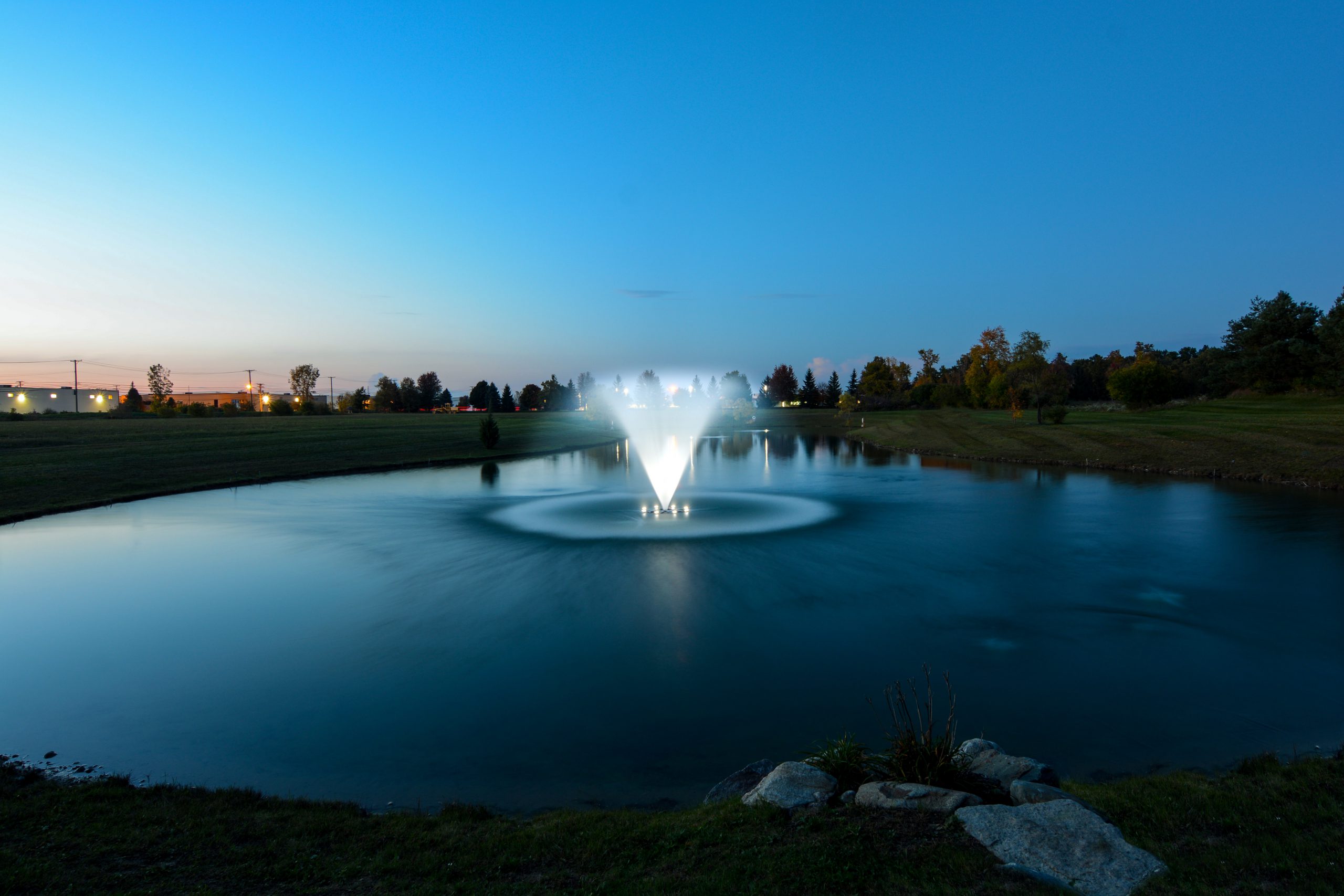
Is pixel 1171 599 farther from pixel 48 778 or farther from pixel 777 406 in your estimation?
pixel 777 406

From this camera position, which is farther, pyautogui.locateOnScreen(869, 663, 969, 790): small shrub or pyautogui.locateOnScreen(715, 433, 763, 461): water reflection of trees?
pyautogui.locateOnScreen(715, 433, 763, 461): water reflection of trees

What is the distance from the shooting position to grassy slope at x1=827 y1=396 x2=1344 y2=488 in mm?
32656

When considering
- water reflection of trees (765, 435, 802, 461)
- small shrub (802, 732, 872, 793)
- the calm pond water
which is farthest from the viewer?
water reflection of trees (765, 435, 802, 461)

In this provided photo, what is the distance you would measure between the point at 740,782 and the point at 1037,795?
2.63 metres

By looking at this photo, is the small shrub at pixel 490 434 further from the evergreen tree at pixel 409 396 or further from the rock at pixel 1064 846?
the evergreen tree at pixel 409 396

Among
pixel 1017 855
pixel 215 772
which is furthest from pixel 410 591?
pixel 1017 855

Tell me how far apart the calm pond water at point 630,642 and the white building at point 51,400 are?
409 ft

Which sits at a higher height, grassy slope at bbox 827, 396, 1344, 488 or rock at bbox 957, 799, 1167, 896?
grassy slope at bbox 827, 396, 1344, 488

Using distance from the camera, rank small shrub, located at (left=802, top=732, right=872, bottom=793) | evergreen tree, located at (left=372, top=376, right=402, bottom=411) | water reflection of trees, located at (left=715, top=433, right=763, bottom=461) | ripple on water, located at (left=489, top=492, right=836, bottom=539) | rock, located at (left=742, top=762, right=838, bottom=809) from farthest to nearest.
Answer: evergreen tree, located at (left=372, top=376, right=402, bottom=411), water reflection of trees, located at (left=715, top=433, right=763, bottom=461), ripple on water, located at (left=489, top=492, right=836, bottom=539), small shrub, located at (left=802, top=732, right=872, bottom=793), rock, located at (left=742, top=762, right=838, bottom=809)

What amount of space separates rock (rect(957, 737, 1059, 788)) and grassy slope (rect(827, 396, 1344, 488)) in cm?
3196

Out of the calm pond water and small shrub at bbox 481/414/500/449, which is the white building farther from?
the calm pond water

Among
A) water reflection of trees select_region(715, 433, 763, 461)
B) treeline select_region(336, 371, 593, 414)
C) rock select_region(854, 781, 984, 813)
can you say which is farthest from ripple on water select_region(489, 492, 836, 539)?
treeline select_region(336, 371, 593, 414)

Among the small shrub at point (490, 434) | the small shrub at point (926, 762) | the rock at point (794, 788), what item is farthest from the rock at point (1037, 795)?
the small shrub at point (490, 434)

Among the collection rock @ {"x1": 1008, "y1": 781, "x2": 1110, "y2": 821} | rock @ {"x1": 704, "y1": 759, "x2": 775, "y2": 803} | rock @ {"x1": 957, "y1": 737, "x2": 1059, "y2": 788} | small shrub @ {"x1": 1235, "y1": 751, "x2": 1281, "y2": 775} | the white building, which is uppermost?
the white building
